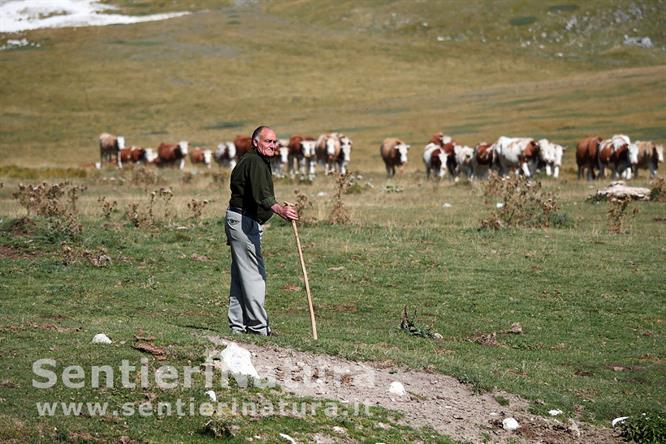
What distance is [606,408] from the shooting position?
9977mm

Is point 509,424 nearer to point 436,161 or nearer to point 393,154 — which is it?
point 436,161

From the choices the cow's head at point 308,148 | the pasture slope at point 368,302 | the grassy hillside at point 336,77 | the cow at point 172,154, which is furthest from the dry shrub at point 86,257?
the cow at point 172,154

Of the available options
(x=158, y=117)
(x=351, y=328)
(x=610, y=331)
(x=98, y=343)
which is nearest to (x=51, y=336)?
(x=98, y=343)

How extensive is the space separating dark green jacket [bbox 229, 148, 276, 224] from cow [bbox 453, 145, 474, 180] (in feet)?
85.5

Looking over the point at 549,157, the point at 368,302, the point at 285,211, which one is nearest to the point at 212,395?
the point at 285,211

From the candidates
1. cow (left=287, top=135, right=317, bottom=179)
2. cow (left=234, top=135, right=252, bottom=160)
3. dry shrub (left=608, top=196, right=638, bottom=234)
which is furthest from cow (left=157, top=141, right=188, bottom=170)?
dry shrub (left=608, top=196, right=638, bottom=234)

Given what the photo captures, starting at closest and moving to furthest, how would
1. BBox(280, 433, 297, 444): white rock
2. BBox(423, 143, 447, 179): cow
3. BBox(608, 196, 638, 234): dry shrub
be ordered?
BBox(280, 433, 297, 444): white rock → BBox(608, 196, 638, 234): dry shrub → BBox(423, 143, 447, 179): cow

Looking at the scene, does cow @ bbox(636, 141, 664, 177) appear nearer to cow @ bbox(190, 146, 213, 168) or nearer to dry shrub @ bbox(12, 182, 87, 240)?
dry shrub @ bbox(12, 182, 87, 240)

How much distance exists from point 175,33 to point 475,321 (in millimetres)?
104308

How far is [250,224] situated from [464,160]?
26493mm

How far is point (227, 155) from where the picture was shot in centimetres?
4534

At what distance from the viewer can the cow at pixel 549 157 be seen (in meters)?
34.2

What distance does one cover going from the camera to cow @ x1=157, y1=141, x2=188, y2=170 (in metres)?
45.6

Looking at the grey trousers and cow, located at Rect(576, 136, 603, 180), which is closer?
the grey trousers
